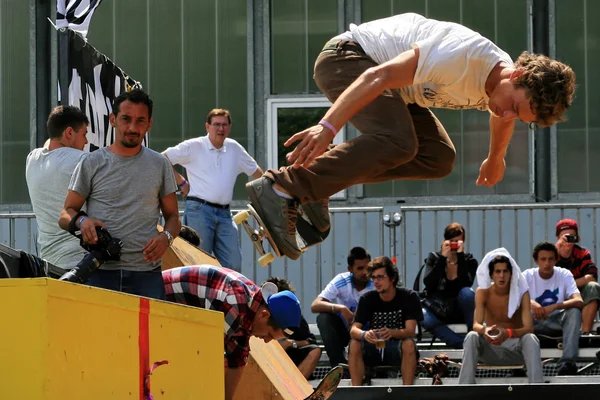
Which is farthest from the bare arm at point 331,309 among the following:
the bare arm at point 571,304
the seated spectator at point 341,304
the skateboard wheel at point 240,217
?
the skateboard wheel at point 240,217

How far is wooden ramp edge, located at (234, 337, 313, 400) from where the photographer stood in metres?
6.68

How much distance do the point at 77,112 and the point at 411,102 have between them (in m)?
1.97

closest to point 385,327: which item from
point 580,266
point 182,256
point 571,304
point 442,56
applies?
point 571,304

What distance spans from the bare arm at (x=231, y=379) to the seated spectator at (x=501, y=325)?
3.05 m

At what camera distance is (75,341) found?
10.7 feet

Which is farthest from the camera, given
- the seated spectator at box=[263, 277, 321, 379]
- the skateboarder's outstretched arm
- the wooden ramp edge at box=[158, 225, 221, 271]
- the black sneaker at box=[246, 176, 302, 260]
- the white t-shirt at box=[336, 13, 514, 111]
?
the seated spectator at box=[263, 277, 321, 379]

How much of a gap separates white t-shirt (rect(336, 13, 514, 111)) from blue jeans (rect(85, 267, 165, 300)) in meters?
1.56

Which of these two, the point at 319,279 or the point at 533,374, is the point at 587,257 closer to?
the point at 533,374

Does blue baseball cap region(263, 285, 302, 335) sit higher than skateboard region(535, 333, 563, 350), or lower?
higher

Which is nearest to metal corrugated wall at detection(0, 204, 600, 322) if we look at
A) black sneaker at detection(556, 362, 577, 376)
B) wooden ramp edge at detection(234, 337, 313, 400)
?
black sneaker at detection(556, 362, 577, 376)

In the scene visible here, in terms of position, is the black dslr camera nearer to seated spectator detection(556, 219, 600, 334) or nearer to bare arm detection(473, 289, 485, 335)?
bare arm detection(473, 289, 485, 335)

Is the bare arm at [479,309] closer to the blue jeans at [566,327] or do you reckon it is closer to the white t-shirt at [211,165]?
the blue jeans at [566,327]

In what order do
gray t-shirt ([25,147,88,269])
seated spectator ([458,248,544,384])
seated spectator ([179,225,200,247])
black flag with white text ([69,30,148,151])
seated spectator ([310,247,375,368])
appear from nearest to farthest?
gray t-shirt ([25,147,88,269]), black flag with white text ([69,30,148,151]), seated spectator ([179,225,200,247]), seated spectator ([458,248,544,384]), seated spectator ([310,247,375,368])

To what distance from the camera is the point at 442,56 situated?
4.95 metres
